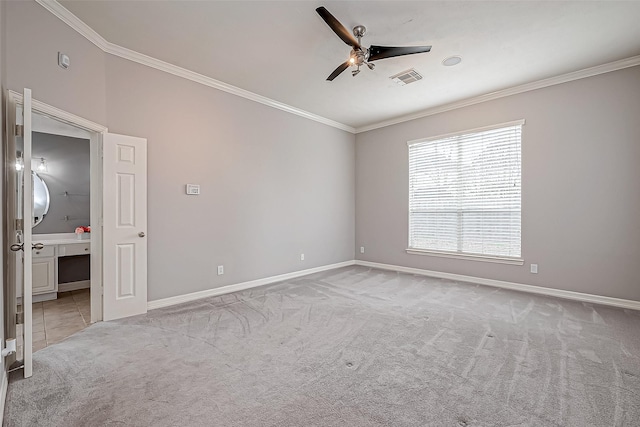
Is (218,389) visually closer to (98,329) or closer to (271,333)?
(271,333)

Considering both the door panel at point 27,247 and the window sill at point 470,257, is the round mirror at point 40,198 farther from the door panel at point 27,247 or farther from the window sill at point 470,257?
the window sill at point 470,257

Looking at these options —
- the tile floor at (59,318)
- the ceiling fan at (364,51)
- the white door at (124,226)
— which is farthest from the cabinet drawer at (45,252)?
the ceiling fan at (364,51)

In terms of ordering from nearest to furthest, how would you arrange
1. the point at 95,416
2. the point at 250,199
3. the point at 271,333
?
the point at 95,416, the point at 271,333, the point at 250,199

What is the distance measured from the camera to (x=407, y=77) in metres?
3.92

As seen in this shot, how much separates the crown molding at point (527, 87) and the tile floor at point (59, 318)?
5.76 m

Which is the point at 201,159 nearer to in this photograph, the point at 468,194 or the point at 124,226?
the point at 124,226

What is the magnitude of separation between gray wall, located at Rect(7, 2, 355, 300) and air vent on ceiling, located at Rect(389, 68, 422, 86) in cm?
197

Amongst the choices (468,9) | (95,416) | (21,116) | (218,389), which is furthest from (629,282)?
(21,116)

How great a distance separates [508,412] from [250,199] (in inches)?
152

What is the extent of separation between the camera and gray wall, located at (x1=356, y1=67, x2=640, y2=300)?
355 cm

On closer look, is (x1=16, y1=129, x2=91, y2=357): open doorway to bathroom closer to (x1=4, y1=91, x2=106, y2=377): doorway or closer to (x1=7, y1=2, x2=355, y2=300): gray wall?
(x1=4, y1=91, x2=106, y2=377): doorway

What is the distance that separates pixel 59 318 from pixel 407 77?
5346mm

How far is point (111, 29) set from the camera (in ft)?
9.55

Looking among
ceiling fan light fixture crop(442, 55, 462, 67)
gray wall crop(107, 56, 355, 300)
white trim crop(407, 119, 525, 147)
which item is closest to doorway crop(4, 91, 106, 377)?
gray wall crop(107, 56, 355, 300)
